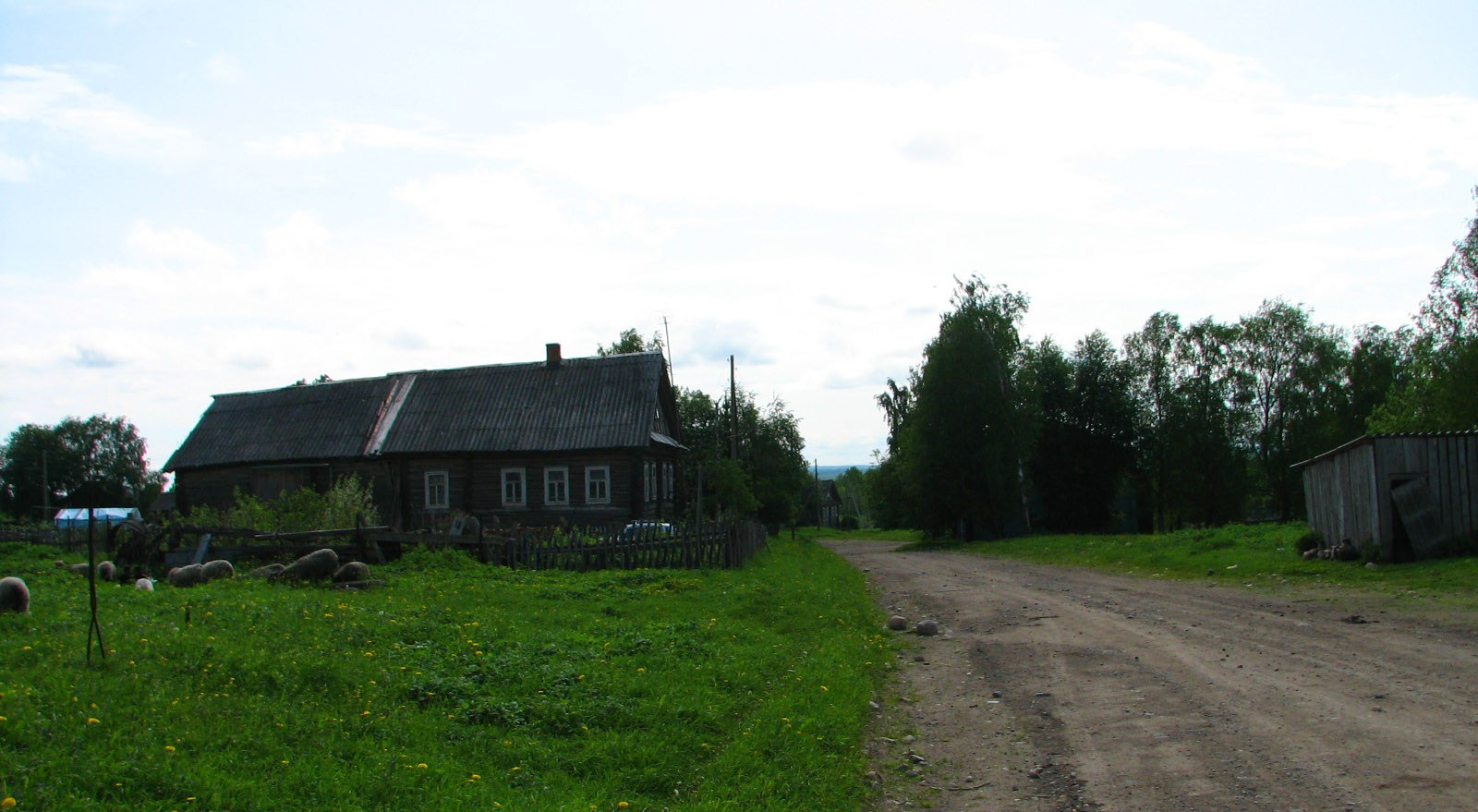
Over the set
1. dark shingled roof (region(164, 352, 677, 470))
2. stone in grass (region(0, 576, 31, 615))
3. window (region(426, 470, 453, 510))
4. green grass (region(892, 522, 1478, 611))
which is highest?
dark shingled roof (region(164, 352, 677, 470))

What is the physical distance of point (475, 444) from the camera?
34.2m

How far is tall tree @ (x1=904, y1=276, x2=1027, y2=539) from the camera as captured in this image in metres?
40.5

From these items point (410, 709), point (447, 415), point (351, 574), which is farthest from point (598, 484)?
point (410, 709)

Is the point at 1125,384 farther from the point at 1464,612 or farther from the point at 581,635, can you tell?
the point at 581,635

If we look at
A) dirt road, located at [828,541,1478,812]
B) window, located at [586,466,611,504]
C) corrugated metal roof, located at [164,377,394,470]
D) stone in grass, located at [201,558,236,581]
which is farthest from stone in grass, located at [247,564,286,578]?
corrugated metal roof, located at [164,377,394,470]

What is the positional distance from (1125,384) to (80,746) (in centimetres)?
5043

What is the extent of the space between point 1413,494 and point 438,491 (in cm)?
2861

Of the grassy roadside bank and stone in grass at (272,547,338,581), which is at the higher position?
stone in grass at (272,547,338,581)

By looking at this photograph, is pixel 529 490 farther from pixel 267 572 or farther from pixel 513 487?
pixel 267 572

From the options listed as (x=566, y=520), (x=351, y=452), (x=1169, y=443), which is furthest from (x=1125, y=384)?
(x=351, y=452)

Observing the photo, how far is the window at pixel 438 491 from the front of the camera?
34.7m

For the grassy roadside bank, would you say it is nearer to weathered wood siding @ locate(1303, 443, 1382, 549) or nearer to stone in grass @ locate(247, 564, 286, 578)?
weathered wood siding @ locate(1303, 443, 1382, 549)

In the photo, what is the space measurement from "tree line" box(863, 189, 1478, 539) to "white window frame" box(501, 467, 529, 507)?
16635 millimetres

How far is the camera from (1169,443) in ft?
172
